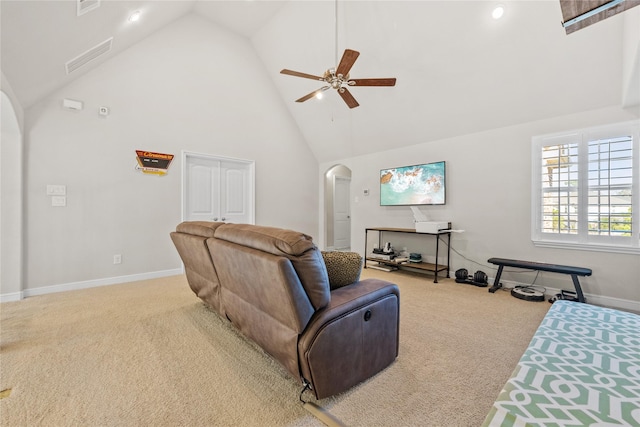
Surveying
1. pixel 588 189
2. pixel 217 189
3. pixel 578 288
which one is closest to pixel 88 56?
Answer: pixel 217 189

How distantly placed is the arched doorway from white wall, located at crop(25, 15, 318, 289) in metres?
1.75

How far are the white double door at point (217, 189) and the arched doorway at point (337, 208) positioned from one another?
2018 mm

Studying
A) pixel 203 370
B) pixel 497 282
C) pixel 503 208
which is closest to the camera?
pixel 203 370

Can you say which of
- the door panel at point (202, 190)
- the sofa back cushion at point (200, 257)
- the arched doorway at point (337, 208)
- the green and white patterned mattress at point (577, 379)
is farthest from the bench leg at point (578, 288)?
the door panel at point (202, 190)

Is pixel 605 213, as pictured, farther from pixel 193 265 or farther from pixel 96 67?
pixel 96 67

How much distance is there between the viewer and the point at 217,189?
4.96 metres

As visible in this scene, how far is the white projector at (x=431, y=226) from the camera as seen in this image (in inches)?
159

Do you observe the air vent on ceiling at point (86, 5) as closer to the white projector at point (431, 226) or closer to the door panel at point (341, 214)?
the white projector at point (431, 226)

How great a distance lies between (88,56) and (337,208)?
5.43 metres

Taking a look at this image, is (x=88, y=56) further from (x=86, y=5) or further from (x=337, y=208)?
(x=337, y=208)

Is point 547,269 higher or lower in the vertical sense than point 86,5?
lower

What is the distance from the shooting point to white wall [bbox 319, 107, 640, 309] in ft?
10.1

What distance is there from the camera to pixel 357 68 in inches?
168

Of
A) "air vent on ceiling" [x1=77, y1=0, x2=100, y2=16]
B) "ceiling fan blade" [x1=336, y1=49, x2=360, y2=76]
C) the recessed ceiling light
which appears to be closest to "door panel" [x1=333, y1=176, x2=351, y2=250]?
"ceiling fan blade" [x1=336, y1=49, x2=360, y2=76]
